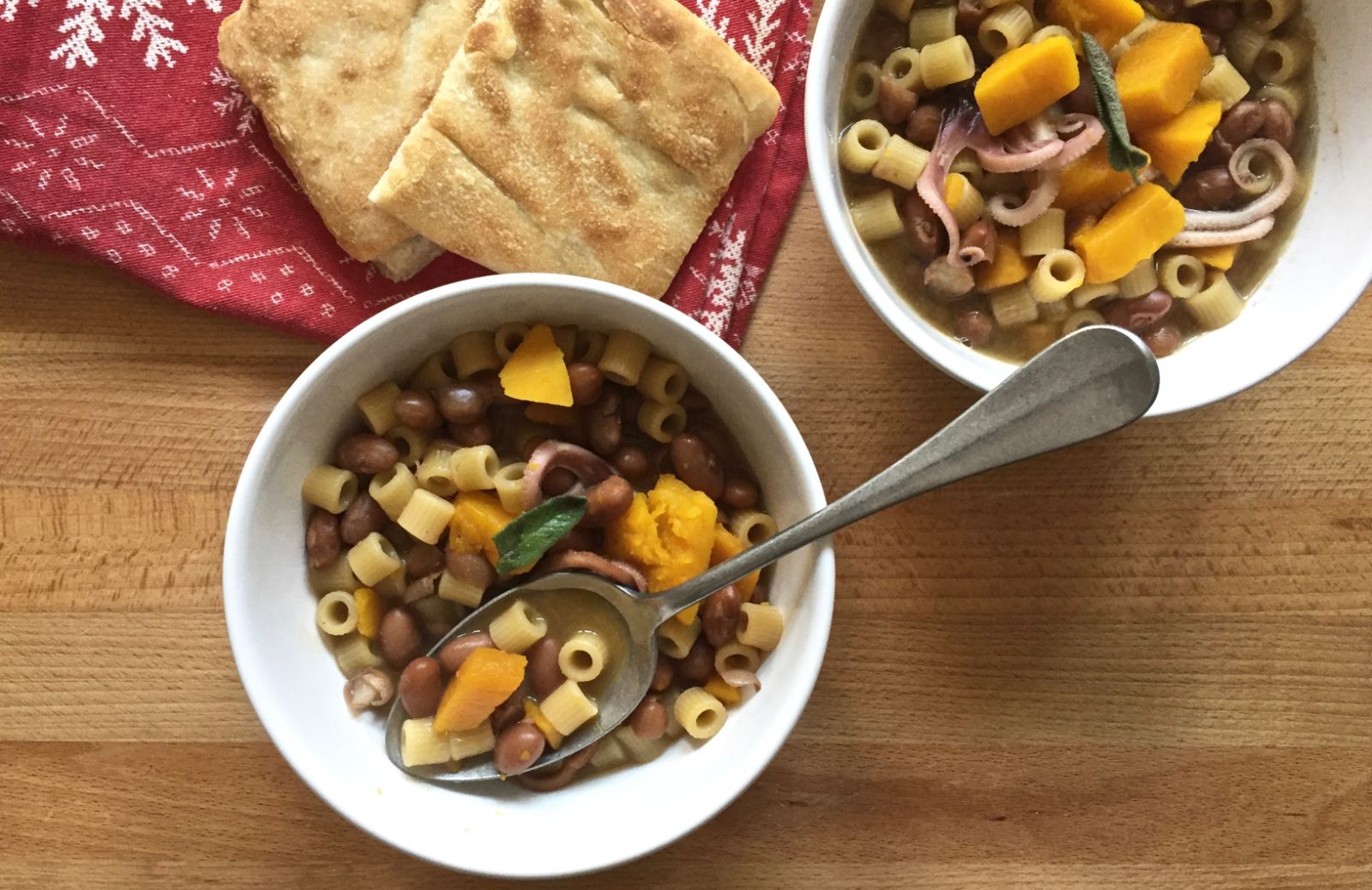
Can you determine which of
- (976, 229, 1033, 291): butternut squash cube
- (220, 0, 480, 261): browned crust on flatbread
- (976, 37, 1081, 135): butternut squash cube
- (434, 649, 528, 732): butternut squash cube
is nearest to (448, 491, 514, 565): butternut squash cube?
(434, 649, 528, 732): butternut squash cube

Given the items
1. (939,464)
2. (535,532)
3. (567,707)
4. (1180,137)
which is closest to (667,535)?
(535,532)

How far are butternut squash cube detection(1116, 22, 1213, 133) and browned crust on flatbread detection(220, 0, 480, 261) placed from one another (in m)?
1.12

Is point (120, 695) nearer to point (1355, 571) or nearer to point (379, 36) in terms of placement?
point (379, 36)

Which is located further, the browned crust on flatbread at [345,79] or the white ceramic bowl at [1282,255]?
the browned crust on flatbread at [345,79]

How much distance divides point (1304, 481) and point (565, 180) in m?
1.52

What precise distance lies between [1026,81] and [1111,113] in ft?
0.45

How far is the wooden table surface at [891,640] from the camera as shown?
1.87 meters

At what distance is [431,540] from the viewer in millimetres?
1664

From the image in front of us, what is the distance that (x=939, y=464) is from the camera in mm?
1445

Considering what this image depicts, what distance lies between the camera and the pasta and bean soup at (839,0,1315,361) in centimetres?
160

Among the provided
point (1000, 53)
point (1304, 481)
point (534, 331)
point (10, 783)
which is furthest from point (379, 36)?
point (1304, 481)

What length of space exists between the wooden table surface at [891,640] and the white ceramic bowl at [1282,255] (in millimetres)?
250

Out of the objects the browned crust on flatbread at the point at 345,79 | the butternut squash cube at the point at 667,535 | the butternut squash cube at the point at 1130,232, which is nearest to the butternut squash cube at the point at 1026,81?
the butternut squash cube at the point at 1130,232

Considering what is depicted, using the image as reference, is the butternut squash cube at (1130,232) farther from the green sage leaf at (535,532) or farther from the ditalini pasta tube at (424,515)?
the ditalini pasta tube at (424,515)
